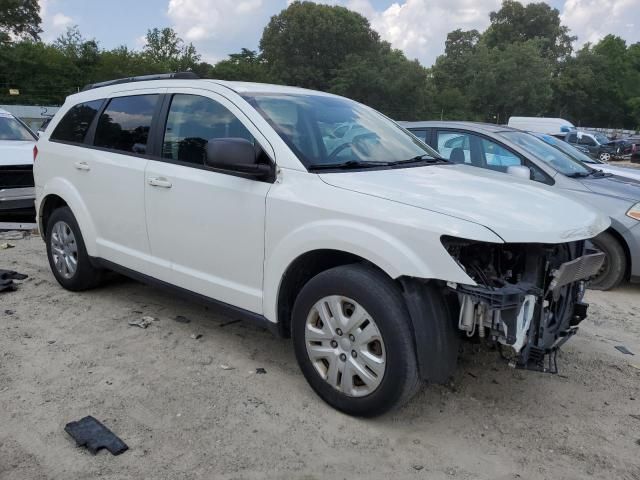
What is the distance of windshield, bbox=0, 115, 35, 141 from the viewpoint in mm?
8898

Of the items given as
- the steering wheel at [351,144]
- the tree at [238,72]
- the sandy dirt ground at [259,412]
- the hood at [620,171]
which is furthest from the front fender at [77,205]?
the tree at [238,72]

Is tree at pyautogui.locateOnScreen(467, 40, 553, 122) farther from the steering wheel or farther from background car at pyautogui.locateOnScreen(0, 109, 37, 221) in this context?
the steering wheel

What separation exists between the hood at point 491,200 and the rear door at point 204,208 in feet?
2.02

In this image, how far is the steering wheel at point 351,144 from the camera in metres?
3.53

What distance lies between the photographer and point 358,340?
119 inches

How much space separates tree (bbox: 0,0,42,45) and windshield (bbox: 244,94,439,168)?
53688mm

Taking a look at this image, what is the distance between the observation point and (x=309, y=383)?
3330 mm

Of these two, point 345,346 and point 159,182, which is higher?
point 159,182

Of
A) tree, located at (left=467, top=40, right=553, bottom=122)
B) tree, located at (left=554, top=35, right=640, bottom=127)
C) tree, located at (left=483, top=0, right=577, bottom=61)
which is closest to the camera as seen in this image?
tree, located at (left=467, top=40, right=553, bottom=122)

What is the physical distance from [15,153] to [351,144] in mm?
6270

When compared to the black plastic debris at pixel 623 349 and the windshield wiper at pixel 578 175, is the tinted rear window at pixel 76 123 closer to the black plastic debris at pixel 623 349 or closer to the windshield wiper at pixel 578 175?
the black plastic debris at pixel 623 349

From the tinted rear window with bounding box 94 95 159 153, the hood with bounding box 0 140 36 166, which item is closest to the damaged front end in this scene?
the tinted rear window with bounding box 94 95 159 153

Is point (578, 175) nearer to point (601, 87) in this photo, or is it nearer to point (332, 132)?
point (332, 132)

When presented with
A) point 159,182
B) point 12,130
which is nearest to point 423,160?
point 159,182
